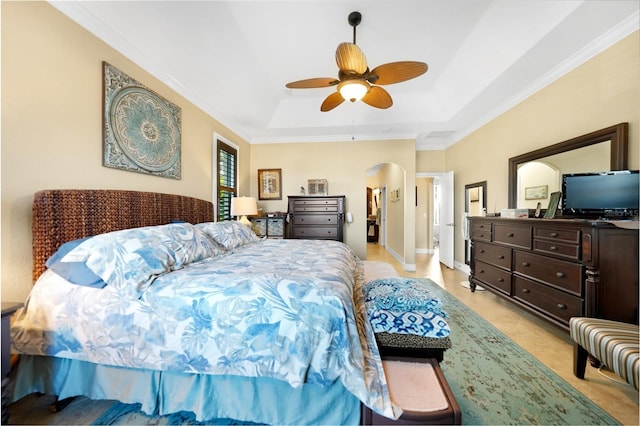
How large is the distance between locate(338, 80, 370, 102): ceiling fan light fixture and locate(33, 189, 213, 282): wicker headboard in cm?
210

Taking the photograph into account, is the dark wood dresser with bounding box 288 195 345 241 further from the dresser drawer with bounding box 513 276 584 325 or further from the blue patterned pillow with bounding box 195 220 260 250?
the dresser drawer with bounding box 513 276 584 325

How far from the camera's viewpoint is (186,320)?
3.98 feet

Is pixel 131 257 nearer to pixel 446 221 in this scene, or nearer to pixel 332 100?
pixel 332 100

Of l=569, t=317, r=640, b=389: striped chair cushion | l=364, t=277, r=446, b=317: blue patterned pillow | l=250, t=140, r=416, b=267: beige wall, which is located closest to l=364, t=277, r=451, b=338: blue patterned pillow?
l=364, t=277, r=446, b=317: blue patterned pillow

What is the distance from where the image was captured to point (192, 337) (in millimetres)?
1204

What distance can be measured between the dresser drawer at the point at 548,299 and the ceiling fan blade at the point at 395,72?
7.64 ft

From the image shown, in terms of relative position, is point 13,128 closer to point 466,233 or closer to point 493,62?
point 493,62

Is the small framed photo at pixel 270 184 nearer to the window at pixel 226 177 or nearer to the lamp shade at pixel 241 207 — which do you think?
the window at pixel 226 177

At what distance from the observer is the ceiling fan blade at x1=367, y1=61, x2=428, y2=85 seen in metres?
2.04

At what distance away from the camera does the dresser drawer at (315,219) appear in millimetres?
4535

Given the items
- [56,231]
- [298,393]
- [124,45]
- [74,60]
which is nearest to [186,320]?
[298,393]

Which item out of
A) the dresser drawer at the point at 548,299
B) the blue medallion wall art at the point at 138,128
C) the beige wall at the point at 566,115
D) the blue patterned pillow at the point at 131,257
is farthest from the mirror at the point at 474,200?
the blue medallion wall art at the point at 138,128

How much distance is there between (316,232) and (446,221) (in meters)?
2.95

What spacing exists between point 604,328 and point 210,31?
4.08 meters
